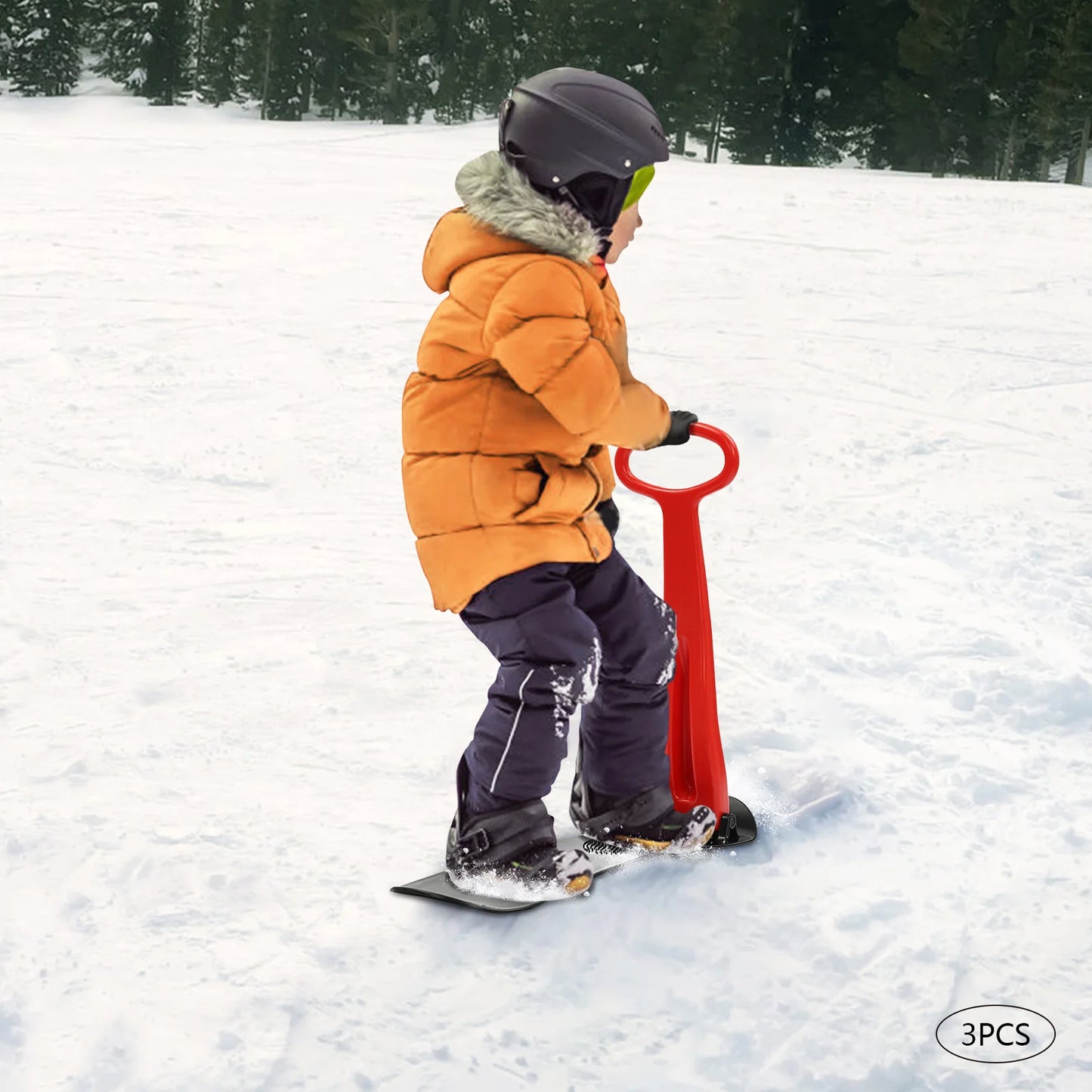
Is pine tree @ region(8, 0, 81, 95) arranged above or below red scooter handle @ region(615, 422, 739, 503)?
above

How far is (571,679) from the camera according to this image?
2293mm

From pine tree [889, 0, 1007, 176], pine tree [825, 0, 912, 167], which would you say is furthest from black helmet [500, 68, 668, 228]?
pine tree [825, 0, 912, 167]

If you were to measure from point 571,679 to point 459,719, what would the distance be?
0.85 meters

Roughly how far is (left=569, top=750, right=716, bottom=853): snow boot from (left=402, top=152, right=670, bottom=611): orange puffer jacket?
0.54 metres

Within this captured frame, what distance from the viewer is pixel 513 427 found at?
7.30ft

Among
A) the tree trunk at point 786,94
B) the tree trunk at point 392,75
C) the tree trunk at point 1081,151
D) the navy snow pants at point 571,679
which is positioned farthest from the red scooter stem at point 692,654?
the tree trunk at point 392,75

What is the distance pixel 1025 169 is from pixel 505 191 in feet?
103

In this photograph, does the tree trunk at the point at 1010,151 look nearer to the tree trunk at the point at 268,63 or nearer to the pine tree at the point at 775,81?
the pine tree at the point at 775,81

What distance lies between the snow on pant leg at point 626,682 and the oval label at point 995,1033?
72cm

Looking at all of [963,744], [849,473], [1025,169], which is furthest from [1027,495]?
[1025,169]

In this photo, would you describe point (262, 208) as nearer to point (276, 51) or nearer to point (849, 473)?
point (849, 473)

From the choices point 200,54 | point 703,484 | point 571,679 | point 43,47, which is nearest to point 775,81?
point 200,54

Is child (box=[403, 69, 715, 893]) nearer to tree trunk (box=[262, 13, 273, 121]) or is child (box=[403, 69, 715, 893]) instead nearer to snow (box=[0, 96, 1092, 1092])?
snow (box=[0, 96, 1092, 1092])

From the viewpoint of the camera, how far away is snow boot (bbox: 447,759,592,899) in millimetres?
2383
